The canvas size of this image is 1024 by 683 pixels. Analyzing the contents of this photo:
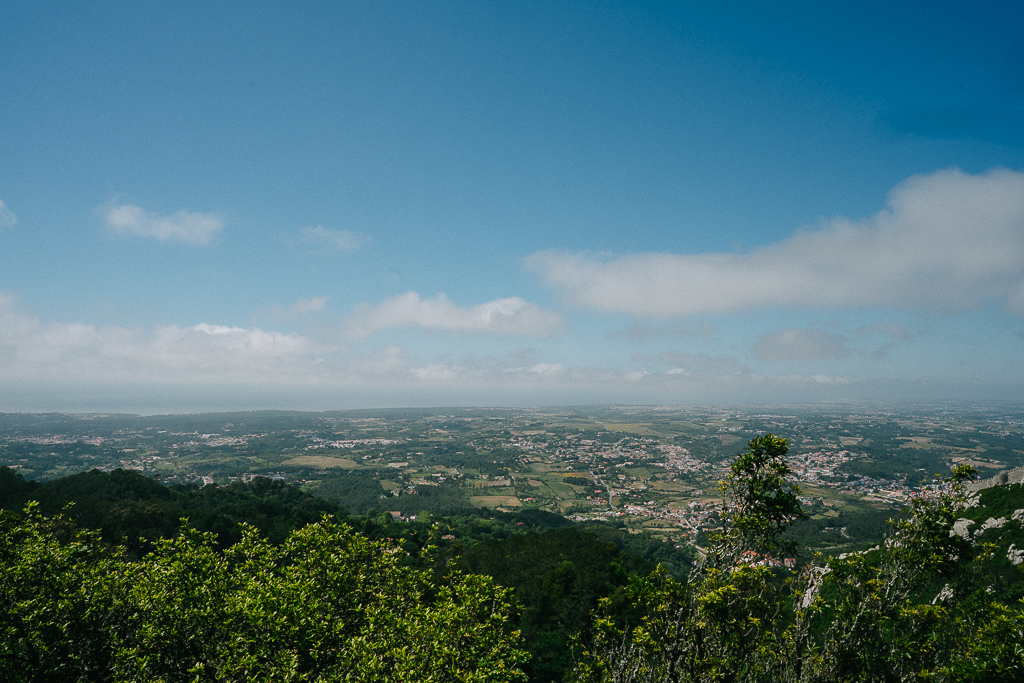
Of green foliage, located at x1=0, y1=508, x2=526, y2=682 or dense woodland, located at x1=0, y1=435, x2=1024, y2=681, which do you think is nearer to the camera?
dense woodland, located at x1=0, y1=435, x2=1024, y2=681

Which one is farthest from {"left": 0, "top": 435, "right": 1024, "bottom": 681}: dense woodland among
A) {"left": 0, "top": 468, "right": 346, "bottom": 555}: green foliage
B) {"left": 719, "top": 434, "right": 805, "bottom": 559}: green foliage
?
{"left": 0, "top": 468, "right": 346, "bottom": 555}: green foliage

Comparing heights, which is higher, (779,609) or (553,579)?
(779,609)

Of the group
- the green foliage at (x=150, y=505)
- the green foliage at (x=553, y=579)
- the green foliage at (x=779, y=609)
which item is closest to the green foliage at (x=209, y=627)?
the green foliage at (x=779, y=609)

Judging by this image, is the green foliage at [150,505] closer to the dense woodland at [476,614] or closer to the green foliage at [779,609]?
the dense woodland at [476,614]

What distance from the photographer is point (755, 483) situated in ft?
30.9

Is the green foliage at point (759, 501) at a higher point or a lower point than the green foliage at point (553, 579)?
higher

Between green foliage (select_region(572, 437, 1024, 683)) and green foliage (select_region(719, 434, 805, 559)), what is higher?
green foliage (select_region(719, 434, 805, 559))

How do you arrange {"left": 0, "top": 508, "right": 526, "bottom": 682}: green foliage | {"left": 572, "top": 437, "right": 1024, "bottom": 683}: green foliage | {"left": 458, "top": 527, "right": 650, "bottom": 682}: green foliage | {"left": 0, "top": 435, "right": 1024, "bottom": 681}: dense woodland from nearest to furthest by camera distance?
{"left": 572, "top": 437, "right": 1024, "bottom": 683}: green foliage < {"left": 0, "top": 435, "right": 1024, "bottom": 681}: dense woodland < {"left": 0, "top": 508, "right": 526, "bottom": 682}: green foliage < {"left": 458, "top": 527, "right": 650, "bottom": 682}: green foliage

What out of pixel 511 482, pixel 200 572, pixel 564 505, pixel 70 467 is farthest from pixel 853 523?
pixel 70 467

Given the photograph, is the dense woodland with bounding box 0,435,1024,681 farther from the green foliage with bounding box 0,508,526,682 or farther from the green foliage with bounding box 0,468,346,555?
the green foliage with bounding box 0,468,346,555

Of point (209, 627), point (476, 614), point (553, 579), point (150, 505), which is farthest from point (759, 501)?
point (150, 505)

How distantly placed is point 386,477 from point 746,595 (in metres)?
134

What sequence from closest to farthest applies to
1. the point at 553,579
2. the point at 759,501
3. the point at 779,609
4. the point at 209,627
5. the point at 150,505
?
the point at 759,501 → the point at 779,609 → the point at 209,627 → the point at 553,579 → the point at 150,505

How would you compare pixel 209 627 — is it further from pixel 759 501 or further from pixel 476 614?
pixel 759 501
